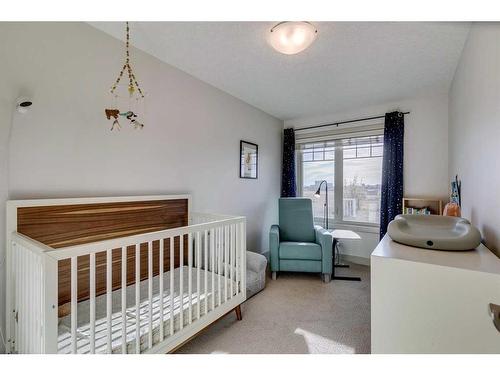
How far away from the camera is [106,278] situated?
1432 mm

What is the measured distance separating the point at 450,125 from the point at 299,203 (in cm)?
195

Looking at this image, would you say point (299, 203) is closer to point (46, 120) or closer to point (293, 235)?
point (293, 235)

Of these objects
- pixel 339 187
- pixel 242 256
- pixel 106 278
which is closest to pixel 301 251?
pixel 242 256

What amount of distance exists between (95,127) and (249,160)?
1.90 metres

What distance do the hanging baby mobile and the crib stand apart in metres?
0.63

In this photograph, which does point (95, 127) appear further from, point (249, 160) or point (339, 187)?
point (339, 187)

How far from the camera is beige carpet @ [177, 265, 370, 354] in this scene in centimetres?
161

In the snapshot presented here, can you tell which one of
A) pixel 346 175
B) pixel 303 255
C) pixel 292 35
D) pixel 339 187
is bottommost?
pixel 303 255

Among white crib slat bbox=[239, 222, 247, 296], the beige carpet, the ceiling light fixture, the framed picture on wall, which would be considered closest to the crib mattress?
white crib slat bbox=[239, 222, 247, 296]

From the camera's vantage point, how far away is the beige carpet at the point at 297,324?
1.61 metres

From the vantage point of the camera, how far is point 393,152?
3002 millimetres

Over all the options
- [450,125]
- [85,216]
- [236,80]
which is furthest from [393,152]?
[85,216]

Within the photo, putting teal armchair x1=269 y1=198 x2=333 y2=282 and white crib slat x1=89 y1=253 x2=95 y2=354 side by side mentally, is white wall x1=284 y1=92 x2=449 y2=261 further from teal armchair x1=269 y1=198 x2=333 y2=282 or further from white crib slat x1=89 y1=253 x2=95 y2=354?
white crib slat x1=89 y1=253 x2=95 y2=354

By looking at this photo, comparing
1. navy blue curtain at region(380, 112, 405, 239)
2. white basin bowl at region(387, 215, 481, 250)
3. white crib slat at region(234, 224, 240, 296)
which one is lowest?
white crib slat at region(234, 224, 240, 296)
